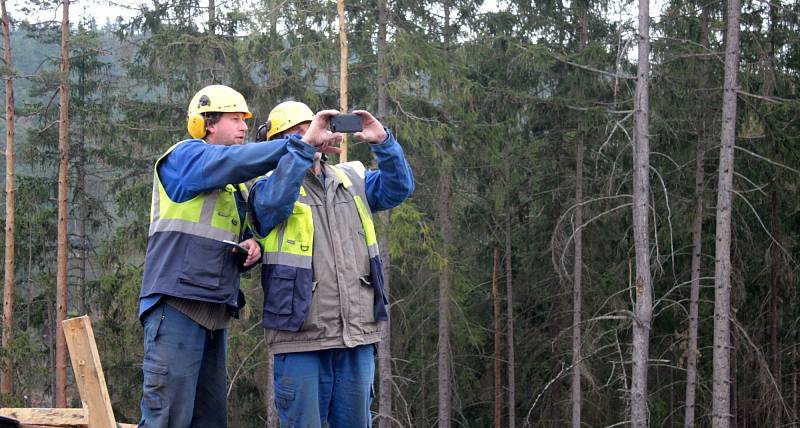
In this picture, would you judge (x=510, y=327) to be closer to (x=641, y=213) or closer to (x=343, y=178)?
(x=641, y=213)

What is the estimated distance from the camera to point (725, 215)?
15383mm

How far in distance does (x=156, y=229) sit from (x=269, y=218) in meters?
0.51

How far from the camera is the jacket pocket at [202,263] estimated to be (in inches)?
166

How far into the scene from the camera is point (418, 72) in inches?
698

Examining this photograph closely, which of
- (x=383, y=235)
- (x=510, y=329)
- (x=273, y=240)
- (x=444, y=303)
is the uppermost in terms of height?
(x=273, y=240)

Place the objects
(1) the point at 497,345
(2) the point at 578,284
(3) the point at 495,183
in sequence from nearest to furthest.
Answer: (2) the point at 578,284, (3) the point at 495,183, (1) the point at 497,345

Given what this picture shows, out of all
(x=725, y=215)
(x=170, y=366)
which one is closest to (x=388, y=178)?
(x=170, y=366)

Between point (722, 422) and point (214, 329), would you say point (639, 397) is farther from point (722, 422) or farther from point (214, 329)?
point (214, 329)

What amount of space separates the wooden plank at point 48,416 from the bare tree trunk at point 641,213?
9.76 meters

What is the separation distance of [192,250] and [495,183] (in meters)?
18.3

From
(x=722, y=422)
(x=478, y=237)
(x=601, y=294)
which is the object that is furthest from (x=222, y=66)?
(x=722, y=422)

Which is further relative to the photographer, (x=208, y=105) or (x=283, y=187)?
(x=208, y=105)

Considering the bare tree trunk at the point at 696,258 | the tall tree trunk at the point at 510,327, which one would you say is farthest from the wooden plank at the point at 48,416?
the tall tree trunk at the point at 510,327

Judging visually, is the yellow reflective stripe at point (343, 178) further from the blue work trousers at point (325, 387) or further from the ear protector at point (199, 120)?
the blue work trousers at point (325, 387)
